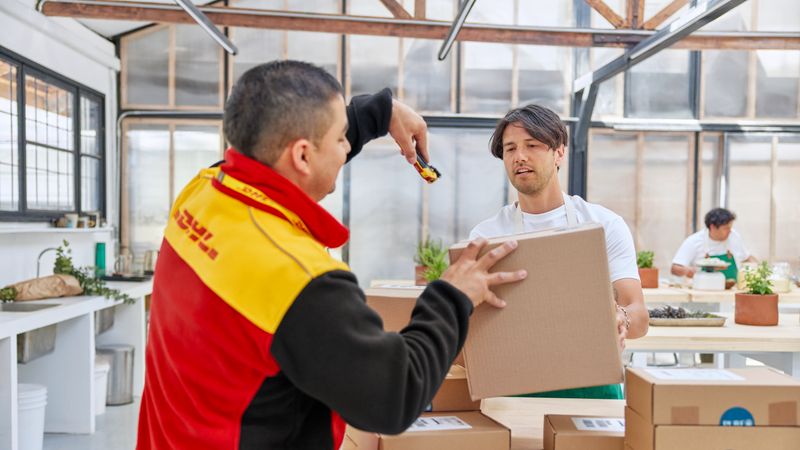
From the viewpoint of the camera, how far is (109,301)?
5133 millimetres

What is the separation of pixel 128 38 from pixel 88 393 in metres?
4.32

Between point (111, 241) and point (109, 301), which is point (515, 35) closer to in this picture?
point (109, 301)

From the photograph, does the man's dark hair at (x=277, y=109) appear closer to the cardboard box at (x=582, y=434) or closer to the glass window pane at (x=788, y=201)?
the cardboard box at (x=582, y=434)

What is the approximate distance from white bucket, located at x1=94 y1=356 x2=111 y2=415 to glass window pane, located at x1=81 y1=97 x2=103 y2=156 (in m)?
2.48

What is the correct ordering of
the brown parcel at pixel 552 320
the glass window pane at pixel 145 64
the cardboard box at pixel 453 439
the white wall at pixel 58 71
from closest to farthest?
the brown parcel at pixel 552 320 → the cardboard box at pixel 453 439 → the white wall at pixel 58 71 → the glass window pane at pixel 145 64

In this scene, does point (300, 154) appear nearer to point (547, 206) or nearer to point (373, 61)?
point (547, 206)

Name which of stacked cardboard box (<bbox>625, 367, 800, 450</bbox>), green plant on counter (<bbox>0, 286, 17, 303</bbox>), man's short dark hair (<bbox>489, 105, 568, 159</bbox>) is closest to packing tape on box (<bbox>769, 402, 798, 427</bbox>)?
stacked cardboard box (<bbox>625, 367, 800, 450</bbox>)

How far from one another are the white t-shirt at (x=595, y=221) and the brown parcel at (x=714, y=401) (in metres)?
0.90

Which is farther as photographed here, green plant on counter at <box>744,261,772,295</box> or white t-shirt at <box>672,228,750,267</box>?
white t-shirt at <box>672,228,750,267</box>

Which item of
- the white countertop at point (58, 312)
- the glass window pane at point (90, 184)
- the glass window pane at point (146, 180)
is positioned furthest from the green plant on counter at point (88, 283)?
the glass window pane at point (146, 180)

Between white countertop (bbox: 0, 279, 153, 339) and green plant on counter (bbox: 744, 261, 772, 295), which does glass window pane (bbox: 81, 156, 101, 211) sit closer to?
white countertop (bbox: 0, 279, 153, 339)

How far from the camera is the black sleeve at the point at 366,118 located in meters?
1.54

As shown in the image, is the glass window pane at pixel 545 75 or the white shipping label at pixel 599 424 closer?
the white shipping label at pixel 599 424

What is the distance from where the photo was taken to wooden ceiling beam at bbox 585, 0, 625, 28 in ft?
19.3
